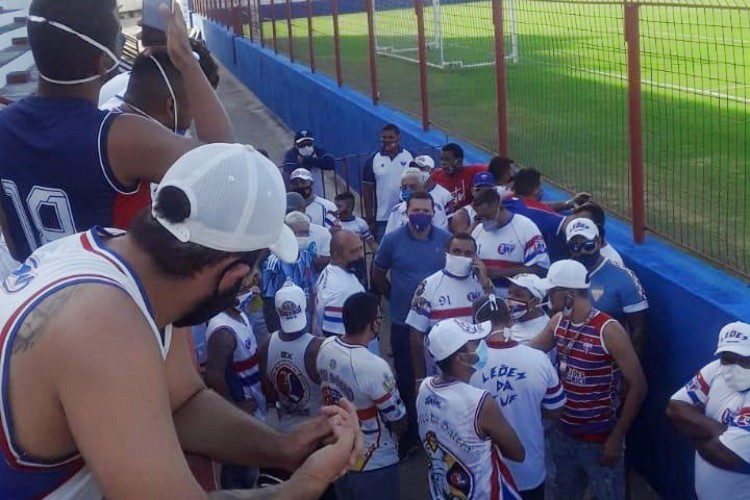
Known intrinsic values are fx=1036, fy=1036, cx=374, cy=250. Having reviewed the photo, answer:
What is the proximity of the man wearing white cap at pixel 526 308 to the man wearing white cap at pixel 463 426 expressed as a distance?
3.50ft

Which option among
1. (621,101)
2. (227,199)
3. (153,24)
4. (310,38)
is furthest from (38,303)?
(310,38)

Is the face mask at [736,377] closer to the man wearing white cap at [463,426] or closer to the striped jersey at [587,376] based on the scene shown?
the striped jersey at [587,376]

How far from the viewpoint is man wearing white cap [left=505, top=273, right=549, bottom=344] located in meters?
6.29

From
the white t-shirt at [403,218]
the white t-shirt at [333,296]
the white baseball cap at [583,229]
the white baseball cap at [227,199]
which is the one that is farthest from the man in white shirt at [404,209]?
the white baseball cap at [227,199]

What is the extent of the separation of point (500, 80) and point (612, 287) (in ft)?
14.6

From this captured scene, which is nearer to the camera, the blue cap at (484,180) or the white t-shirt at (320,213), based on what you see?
the blue cap at (484,180)

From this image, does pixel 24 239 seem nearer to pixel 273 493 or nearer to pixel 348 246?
pixel 273 493

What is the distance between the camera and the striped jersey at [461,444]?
5.01m

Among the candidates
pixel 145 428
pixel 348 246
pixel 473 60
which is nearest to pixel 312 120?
pixel 473 60

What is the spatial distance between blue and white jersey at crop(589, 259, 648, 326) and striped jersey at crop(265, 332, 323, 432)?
1764 mm

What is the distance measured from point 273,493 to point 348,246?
196 inches

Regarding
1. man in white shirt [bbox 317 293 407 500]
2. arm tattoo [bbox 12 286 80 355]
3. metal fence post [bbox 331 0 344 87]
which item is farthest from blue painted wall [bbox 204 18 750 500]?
metal fence post [bbox 331 0 344 87]

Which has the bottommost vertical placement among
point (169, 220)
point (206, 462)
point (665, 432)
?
point (665, 432)

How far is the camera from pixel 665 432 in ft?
20.6
